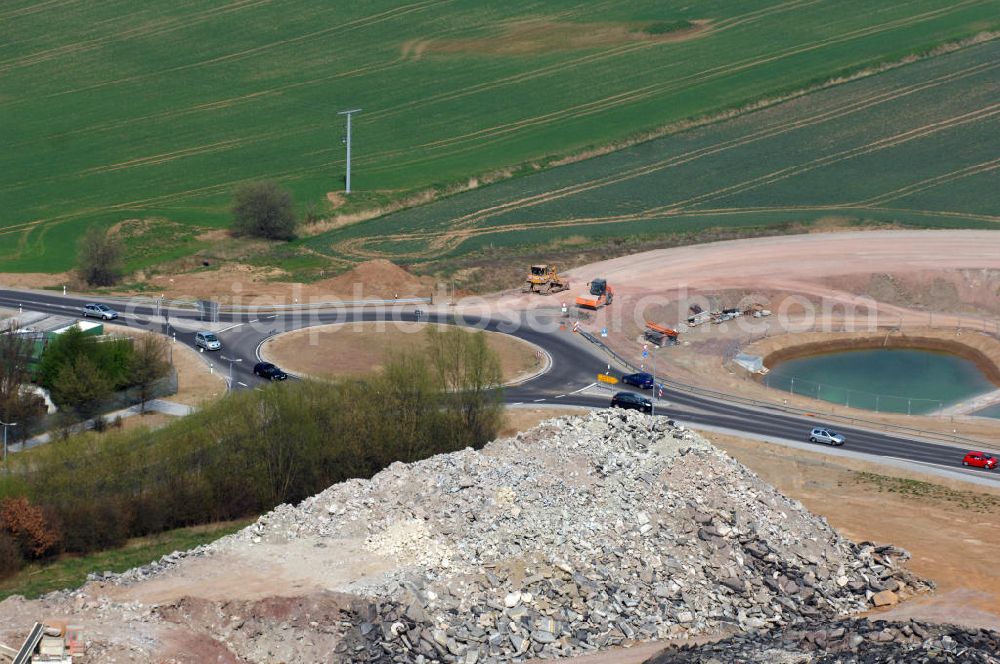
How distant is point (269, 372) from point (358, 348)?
9906 mm

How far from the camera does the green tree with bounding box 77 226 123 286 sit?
131375 millimetres

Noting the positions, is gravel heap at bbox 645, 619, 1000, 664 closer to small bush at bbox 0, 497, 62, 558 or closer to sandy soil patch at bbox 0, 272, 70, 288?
small bush at bbox 0, 497, 62, 558

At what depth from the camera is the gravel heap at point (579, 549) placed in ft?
204

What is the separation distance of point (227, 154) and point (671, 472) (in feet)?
349

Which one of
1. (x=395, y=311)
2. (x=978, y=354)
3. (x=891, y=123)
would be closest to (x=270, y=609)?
(x=395, y=311)

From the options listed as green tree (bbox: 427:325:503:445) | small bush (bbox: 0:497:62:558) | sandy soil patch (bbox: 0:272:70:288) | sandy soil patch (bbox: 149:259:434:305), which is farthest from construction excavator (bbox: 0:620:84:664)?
sandy soil patch (bbox: 0:272:70:288)

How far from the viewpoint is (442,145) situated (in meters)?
172

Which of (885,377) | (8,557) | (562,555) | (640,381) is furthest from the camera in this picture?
(885,377)

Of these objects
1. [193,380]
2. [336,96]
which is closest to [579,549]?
[193,380]

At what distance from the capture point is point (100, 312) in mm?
120438

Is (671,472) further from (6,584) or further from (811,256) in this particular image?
(811,256)

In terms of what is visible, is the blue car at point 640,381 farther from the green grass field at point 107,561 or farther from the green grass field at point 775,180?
the green grass field at point 107,561

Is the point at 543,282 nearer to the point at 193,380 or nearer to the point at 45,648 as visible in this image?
the point at 193,380

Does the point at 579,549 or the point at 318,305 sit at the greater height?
the point at 318,305
